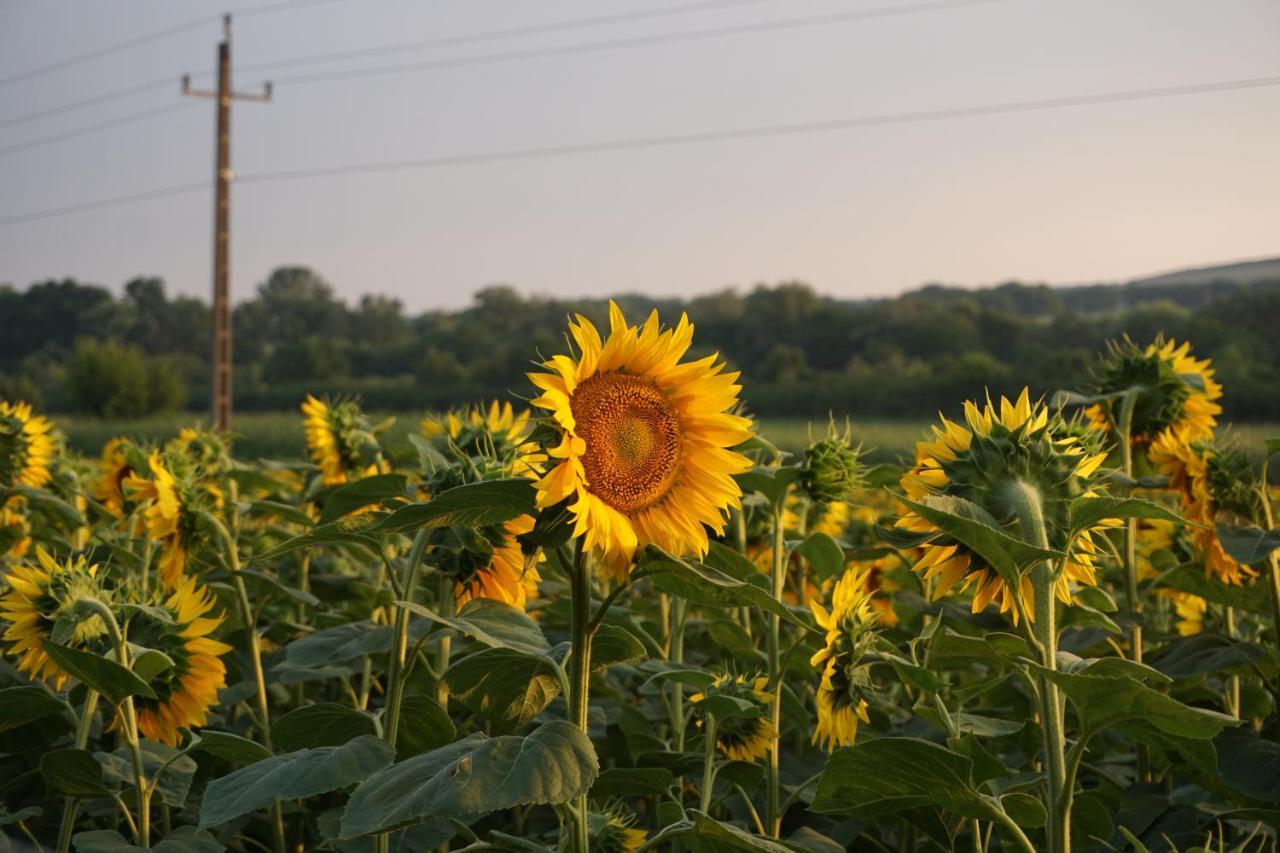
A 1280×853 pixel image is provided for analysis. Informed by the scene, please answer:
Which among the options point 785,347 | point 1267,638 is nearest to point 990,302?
point 785,347

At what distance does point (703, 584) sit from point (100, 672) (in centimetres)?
87

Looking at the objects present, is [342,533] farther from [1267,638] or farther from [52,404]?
[52,404]

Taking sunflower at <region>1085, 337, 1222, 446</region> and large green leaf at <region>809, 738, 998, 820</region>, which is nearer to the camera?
large green leaf at <region>809, 738, 998, 820</region>

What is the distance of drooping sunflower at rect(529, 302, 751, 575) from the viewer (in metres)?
1.25

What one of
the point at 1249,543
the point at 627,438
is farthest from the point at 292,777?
the point at 1249,543

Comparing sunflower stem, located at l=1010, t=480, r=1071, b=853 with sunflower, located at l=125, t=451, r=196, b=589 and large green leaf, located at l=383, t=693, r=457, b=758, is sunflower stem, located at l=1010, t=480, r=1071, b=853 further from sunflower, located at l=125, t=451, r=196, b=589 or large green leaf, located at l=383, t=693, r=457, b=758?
sunflower, located at l=125, t=451, r=196, b=589

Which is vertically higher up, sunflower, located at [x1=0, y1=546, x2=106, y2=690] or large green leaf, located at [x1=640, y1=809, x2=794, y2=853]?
sunflower, located at [x1=0, y1=546, x2=106, y2=690]

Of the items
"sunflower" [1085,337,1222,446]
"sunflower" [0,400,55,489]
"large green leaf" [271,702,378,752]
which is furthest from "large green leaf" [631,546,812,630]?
"sunflower" [0,400,55,489]

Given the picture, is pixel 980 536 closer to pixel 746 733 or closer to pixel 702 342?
pixel 746 733

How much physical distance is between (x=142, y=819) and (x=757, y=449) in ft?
3.89

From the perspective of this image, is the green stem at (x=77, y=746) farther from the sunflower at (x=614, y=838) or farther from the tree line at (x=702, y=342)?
the tree line at (x=702, y=342)

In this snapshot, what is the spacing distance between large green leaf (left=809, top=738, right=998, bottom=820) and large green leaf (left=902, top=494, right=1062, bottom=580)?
0.21 meters

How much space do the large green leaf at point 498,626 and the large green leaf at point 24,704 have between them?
77 cm

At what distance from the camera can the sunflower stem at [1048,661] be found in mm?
1300
